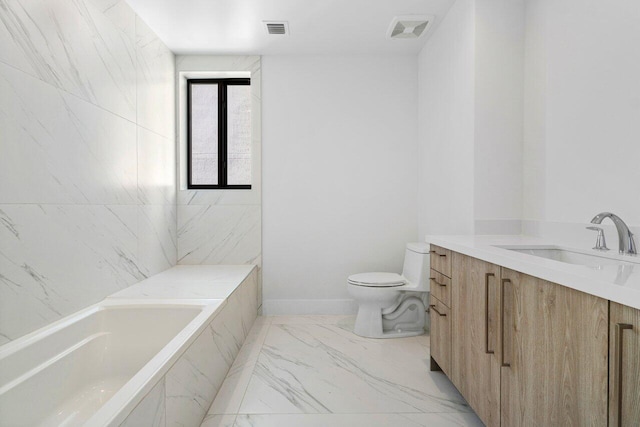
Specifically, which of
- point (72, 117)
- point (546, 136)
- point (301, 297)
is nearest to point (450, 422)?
point (546, 136)

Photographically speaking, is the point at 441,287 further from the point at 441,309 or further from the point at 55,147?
the point at 55,147

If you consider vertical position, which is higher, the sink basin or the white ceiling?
the white ceiling

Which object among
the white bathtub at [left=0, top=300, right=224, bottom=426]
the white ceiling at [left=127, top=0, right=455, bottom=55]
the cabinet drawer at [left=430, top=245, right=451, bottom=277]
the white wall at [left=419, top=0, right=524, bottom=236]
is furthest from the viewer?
the white ceiling at [left=127, top=0, right=455, bottom=55]

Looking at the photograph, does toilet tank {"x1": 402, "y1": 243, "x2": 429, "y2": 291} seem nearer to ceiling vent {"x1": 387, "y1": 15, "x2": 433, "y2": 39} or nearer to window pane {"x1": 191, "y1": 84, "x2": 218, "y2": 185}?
ceiling vent {"x1": 387, "y1": 15, "x2": 433, "y2": 39}

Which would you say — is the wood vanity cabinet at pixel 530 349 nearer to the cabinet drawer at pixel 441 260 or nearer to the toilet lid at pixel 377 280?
the cabinet drawer at pixel 441 260

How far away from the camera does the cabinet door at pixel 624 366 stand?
0.79 m

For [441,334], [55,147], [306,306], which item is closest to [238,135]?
[306,306]

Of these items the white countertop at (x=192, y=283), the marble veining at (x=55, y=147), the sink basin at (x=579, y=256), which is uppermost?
the marble veining at (x=55, y=147)

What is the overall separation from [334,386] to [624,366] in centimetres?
156

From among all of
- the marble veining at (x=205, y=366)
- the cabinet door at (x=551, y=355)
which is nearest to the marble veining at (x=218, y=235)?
the marble veining at (x=205, y=366)

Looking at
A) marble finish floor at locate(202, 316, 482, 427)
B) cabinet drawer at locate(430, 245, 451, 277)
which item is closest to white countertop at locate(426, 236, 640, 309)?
cabinet drawer at locate(430, 245, 451, 277)

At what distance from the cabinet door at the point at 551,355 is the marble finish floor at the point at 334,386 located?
62 cm

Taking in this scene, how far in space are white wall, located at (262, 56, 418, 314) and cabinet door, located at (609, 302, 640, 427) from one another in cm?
264

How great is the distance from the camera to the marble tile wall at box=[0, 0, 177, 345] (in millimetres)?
1602
